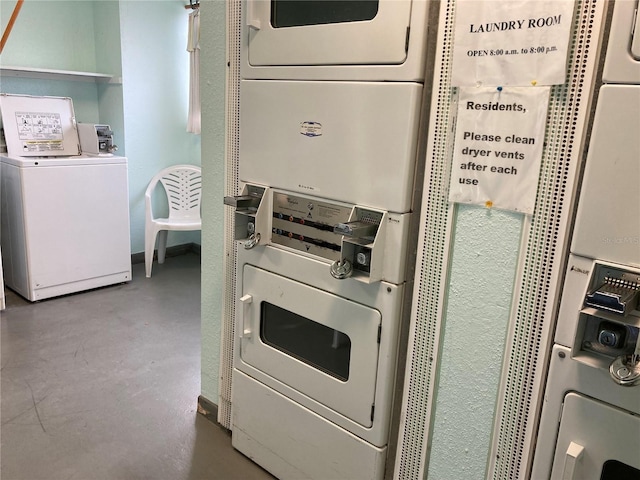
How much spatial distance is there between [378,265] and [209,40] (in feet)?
3.61

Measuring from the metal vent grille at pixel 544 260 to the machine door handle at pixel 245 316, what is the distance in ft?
2.98

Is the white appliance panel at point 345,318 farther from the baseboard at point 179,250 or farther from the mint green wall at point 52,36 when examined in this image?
the mint green wall at point 52,36

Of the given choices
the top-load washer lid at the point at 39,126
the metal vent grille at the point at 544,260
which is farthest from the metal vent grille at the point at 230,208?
the top-load washer lid at the point at 39,126

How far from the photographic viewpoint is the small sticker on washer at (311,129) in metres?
1.49

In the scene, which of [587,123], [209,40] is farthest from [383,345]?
[209,40]

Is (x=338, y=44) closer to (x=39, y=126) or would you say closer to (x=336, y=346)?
(x=336, y=346)

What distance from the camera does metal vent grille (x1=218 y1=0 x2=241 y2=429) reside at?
5.68 feet

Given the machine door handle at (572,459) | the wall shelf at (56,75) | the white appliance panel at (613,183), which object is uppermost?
the wall shelf at (56,75)

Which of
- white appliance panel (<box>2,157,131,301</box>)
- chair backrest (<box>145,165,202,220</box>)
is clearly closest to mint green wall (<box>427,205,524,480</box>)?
white appliance panel (<box>2,157,131,301</box>)

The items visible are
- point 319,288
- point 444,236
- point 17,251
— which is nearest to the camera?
point 444,236

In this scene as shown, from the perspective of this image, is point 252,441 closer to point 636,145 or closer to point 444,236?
point 444,236

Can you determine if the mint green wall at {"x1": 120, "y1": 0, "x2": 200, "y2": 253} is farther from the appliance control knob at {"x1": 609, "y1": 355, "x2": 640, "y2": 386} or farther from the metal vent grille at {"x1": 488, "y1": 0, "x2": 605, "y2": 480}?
the appliance control knob at {"x1": 609, "y1": 355, "x2": 640, "y2": 386}

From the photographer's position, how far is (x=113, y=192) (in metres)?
3.50

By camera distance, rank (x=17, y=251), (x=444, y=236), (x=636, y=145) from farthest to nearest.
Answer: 1. (x=17, y=251)
2. (x=444, y=236)
3. (x=636, y=145)
